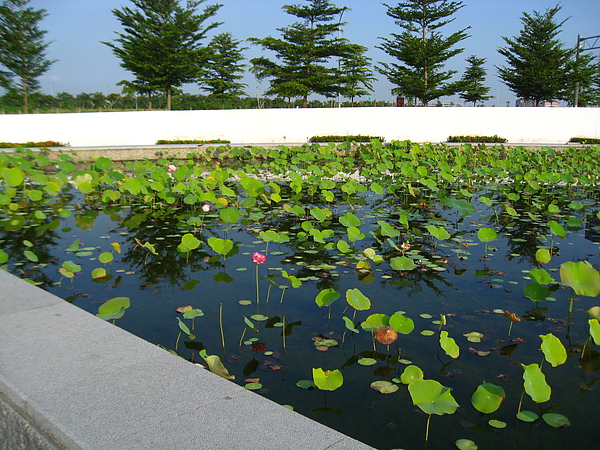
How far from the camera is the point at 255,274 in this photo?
368cm

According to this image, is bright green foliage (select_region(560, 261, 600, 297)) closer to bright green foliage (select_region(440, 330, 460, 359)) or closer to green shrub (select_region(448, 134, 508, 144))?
bright green foliage (select_region(440, 330, 460, 359))

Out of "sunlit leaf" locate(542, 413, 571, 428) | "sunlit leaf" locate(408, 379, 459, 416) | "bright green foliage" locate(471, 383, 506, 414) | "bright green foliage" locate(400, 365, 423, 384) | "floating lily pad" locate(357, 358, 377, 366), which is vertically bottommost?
"sunlit leaf" locate(542, 413, 571, 428)

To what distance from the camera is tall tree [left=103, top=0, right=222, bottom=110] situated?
1042 inches

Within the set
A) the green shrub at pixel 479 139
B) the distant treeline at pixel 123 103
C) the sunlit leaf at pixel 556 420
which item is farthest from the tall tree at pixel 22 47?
the sunlit leaf at pixel 556 420

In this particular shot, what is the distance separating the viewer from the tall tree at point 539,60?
29625 millimetres

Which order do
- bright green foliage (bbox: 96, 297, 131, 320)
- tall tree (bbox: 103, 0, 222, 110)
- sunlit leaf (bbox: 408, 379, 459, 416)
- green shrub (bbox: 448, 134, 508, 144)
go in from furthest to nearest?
1. tall tree (bbox: 103, 0, 222, 110)
2. green shrub (bbox: 448, 134, 508, 144)
3. bright green foliage (bbox: 96, 297, 131, 320)
4. sunlit leaf (bbox: 408, 379, 459, 416)

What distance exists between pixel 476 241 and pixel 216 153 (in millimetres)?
9117

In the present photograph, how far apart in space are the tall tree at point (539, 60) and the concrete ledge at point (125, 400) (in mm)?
Result: 32898

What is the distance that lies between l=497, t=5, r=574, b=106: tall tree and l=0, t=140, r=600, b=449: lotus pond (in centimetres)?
2764

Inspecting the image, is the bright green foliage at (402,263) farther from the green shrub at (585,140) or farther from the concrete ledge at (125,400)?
the green shrub at (585,140)

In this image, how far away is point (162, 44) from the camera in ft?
87.6

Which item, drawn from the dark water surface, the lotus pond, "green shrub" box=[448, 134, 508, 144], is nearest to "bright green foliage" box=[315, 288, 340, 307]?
the lotus pond

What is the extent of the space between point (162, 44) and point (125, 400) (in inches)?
1103

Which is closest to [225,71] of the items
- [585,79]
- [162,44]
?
[162,44]
